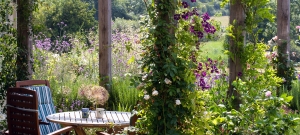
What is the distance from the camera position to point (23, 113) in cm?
414

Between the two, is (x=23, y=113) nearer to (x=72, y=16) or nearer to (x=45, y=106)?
(x=45, y=106)

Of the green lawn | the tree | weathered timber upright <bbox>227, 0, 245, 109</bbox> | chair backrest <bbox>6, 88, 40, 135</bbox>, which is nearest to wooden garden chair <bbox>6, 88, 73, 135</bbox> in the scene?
chair backrest <bbox>6, 88, 40, 135</bbox>

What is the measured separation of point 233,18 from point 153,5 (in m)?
1.35

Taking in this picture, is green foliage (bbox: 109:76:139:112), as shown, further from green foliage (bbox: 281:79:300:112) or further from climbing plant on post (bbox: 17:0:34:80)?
green foliage (bbox: 281:79:300:112)

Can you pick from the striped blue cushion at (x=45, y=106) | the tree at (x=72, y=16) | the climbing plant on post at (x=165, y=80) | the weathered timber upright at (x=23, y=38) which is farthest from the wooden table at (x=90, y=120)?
the tree at (x=72, y=16)

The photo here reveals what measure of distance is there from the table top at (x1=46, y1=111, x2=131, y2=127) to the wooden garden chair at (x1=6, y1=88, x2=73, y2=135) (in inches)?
5.5

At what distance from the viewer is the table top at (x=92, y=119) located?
4.15 metres

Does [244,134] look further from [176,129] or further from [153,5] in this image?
[153,5]

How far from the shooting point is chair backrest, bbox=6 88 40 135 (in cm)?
403

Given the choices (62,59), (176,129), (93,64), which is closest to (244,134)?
(176,129)

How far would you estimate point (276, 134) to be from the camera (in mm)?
3400

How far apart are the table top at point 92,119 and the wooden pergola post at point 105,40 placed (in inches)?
46.9

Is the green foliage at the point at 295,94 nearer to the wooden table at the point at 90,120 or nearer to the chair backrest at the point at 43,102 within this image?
the wooden table at the point at 90,120

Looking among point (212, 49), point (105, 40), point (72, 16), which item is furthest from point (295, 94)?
point (72, 16)
